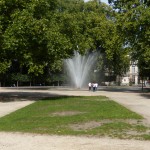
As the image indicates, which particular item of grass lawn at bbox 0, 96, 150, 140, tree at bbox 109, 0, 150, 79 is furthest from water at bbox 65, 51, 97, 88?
grass lawn at bbox 0, 96, 150, 140

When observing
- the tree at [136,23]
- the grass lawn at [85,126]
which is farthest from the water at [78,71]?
the grass lawn at [85,126]

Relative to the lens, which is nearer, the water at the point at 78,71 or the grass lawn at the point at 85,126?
the grass lawn at the point at 85,126

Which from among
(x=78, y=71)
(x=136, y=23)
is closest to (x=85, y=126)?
(x=136, y=23)

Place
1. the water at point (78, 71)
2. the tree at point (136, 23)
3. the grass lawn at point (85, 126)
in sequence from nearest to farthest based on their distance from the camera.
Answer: the grass lawn at point (85, 126) → the tree at point (136, 23) → the water at point (78, 71)

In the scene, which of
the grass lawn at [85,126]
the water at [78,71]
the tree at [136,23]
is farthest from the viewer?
the water at [78,71]

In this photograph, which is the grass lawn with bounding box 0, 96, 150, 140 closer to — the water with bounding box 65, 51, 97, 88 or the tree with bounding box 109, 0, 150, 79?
the tree with bounding box 109, 0, 150, 79

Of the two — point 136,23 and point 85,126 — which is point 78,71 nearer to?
point 136,23

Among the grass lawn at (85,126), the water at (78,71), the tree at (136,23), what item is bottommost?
the grass lawn at (85,126)

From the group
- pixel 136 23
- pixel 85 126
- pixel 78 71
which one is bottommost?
pixel 85 126

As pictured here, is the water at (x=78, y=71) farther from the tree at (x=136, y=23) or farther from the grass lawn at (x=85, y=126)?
the grass lawn at (x=85, y=126)

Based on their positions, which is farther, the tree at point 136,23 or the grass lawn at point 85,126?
the tree at point 136,23

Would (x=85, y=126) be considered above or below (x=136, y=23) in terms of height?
below

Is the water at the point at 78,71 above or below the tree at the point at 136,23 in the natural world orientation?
below

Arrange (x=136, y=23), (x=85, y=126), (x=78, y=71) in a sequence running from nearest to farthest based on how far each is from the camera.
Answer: (x=85, y=126), (x=136, y=23), (x=78, y=71)
